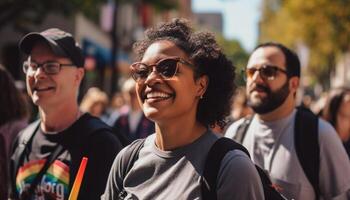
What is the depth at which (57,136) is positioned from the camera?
3.43 m

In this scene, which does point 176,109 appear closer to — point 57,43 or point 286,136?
point 57,43

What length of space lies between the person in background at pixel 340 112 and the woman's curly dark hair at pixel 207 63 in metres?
3.23

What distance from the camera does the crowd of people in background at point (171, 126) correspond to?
2.58m

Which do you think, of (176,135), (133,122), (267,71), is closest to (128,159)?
(176,135)

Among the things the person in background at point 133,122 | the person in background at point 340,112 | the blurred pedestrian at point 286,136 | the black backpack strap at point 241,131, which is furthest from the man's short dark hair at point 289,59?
the person in background at point 133,122

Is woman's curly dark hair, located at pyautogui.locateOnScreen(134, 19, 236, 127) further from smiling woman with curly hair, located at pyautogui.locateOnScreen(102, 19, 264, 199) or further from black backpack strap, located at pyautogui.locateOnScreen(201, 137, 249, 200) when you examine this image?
black backpack strap, located at pyautogui.locateOnScreen(201, 137, 249, 200)

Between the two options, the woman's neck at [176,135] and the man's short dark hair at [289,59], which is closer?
the woman's neck at [176,135]

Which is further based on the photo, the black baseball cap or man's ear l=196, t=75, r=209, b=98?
the black baseball cap

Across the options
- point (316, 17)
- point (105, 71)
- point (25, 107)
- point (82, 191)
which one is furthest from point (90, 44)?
point (82, 191)

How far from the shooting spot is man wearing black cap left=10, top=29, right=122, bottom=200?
323 centimetres

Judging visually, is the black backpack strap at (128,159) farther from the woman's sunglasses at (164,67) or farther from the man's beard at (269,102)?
the man's beard at (269,102)

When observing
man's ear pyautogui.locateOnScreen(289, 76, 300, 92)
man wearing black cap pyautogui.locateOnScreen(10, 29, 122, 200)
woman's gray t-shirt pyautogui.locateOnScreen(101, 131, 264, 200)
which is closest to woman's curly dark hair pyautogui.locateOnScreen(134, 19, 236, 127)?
woman's gray t-shirt pyautogui.locateOnScreen(101, 131, 264, 200)

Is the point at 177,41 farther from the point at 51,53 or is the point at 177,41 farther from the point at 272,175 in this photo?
the point at 272,175

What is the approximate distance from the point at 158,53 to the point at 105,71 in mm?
29694
